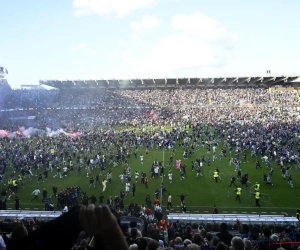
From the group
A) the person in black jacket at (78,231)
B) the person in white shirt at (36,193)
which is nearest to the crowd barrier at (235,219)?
the person in white shirt at (36,193)

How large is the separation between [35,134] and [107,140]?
521 inches

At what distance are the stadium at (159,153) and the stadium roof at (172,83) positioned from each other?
226mm

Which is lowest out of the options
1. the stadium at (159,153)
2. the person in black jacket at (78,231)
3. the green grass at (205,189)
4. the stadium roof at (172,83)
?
the green grass at (205,189)

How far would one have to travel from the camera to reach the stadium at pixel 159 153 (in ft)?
59.7

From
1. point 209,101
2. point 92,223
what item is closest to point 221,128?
point 209,101

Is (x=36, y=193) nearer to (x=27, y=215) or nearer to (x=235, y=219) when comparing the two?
(x=27, y=215)

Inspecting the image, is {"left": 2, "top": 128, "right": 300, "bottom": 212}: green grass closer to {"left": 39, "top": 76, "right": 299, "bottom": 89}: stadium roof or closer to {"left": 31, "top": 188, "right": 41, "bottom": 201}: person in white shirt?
{"left": 31, "top": 188, "right": 41, "bottom": 201}: person in white shirt

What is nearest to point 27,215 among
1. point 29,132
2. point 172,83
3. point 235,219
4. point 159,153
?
point 235,219

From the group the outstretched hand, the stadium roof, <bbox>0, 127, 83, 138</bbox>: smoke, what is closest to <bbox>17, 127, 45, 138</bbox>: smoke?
<bbox>0, 127, 83, 138</bbox>: smoke

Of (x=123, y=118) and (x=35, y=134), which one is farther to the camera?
(x=123, y=118)

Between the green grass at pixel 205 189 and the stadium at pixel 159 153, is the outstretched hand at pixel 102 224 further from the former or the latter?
the green grass at pixel 205 189

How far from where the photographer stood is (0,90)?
216ft

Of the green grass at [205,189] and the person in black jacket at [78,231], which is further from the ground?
the person in black jacket at [78,231]

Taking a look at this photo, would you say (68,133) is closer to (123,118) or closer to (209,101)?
(123,118)
